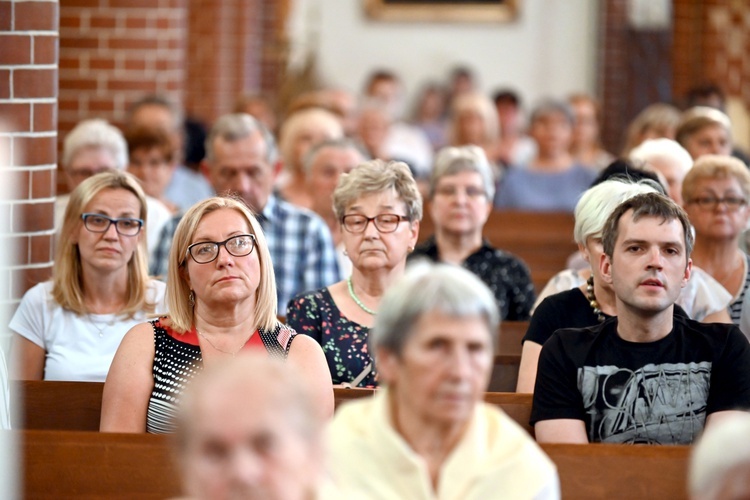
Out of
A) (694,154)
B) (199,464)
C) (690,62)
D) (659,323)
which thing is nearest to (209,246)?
(659,323)

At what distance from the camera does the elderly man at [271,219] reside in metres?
5.95

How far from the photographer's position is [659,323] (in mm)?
3727

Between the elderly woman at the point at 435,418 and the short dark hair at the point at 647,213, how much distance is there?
1234mm

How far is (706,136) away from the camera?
6746 millimetres

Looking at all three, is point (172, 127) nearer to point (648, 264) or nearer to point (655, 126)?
point (655, 126)

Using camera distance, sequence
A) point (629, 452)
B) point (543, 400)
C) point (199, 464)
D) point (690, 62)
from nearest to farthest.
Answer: point (199, 464) < point (629, 452) < point (543, 400) < point (690, 62)

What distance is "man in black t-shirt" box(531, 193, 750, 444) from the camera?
3.67 m

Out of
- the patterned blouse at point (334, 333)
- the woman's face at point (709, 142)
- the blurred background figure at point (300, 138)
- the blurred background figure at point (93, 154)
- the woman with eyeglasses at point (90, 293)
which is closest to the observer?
the patterned blouse at point (334, 333)

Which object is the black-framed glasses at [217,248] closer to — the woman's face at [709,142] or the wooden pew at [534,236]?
the wooden pew at [534,236]

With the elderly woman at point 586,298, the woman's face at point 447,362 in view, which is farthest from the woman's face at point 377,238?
the woman's face at point 447,362

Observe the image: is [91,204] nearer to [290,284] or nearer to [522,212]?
[290,284]

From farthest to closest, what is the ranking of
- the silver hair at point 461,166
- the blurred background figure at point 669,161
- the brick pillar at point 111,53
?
the brick pillar at point 111,53
the blurred background figure at point 669,161
the silver hair at point 461,166

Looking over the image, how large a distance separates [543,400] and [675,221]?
649 millimetres

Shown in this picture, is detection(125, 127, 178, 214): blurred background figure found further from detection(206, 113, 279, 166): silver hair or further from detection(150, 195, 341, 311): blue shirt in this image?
detection(150, 195, 341, 311): blue shirt
